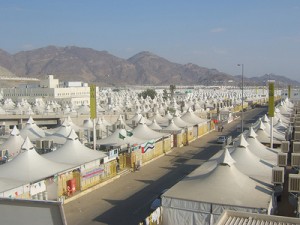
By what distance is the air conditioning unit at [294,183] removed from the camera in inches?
481

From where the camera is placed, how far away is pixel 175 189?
13.0 meters

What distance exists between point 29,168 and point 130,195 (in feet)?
14.5

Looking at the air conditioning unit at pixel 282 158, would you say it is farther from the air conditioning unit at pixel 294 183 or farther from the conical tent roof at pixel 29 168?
the conical tent roof at pixel 29 168

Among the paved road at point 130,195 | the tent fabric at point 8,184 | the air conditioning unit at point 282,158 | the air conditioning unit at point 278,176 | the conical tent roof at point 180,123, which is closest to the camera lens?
the air conditioning unit at point 278,176

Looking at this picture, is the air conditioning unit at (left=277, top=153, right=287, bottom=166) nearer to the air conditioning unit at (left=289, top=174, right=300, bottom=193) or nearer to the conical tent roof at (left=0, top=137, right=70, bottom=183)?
the air conditioning unit at (left=289, top=174, right=300, bottom=193)

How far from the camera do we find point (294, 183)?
1229cm

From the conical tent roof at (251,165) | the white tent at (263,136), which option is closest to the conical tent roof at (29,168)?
the conical tent roof at (251,165)

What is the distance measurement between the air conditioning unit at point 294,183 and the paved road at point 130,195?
527 centimetres

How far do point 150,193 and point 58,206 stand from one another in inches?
554

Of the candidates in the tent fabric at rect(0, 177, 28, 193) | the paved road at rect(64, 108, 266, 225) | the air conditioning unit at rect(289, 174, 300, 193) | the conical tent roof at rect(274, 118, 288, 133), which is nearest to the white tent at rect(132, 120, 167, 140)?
the paved road at rect(64, 108, 266, 225)

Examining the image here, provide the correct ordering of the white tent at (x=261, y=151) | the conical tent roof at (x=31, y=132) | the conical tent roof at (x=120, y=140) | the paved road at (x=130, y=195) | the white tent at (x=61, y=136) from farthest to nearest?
the conical tent roof at (x=31, y=132)
the white tent at (x=61, y=136)
the conical tent roof at (x=120, y=140)
the white tent at (x=261, y=151)
the paved road at (x=130, y=195)

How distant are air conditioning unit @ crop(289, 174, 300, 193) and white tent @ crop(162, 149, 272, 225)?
700 mm

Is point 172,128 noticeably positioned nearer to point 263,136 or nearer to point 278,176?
point 263,136

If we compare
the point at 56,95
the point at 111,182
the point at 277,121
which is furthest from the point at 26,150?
the point at 56,95
